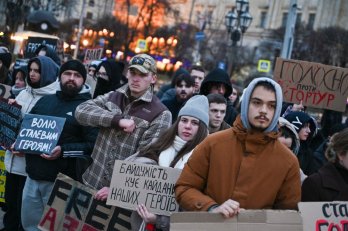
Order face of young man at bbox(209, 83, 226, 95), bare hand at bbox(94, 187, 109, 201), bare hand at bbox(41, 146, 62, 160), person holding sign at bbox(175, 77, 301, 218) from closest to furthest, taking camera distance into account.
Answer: person holding sign at bbox(175, 77, 301, 218) → bare hand at bbox(94, 187, 109, 201) → bare hand at bbox(41, 146, 62, 160) → face of young man at bbox(209, 83, 226, 95)

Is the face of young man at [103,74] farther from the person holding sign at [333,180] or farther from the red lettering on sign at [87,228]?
the person holding sign at [333,180]

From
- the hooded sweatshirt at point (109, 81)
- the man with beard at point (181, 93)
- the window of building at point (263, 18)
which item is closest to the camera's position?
the man with beard at point (181, 93)

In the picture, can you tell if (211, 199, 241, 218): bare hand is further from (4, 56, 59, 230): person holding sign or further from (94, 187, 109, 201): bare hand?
(4, 56, 59, 230): person holding sign

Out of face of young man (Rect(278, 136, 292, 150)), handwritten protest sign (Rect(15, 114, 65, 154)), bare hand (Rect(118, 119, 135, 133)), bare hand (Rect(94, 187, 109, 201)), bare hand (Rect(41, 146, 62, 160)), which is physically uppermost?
face of young man (Rect(278, 136, 292, 150))

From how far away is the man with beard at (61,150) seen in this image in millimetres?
5562

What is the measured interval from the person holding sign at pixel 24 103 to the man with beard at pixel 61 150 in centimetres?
37

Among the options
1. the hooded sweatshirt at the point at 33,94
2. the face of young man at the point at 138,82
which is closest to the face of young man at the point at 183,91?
the hooded sweatshirt at the point at 33,94

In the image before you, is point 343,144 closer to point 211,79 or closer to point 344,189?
point 344,189

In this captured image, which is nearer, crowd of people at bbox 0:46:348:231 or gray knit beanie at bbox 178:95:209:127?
crowd of people at bbox 0:46:348:231

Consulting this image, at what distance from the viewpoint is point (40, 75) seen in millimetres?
6246

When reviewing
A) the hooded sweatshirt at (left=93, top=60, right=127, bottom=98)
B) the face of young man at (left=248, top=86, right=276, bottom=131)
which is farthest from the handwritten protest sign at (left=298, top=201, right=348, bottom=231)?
the hooded sweatshirt at (left=93, top=60, right=127, bottom=98)

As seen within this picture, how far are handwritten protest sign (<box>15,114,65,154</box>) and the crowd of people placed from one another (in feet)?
0.29

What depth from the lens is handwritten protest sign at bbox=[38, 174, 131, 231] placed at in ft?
15.6

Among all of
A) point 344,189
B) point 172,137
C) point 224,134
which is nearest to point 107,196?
point 172,137
